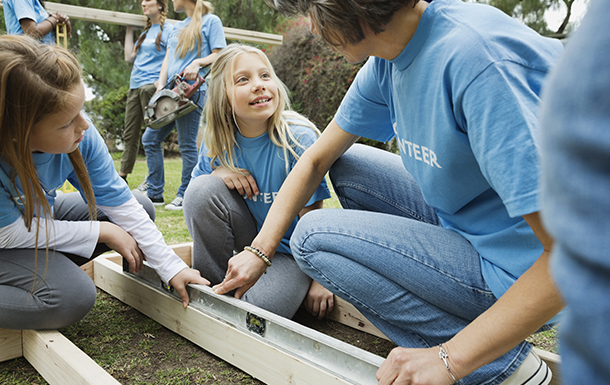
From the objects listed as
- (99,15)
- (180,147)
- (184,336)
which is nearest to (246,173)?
(184,336)

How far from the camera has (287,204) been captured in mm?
1399

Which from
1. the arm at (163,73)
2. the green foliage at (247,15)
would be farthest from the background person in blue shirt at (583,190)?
the green foliage at (247,15)

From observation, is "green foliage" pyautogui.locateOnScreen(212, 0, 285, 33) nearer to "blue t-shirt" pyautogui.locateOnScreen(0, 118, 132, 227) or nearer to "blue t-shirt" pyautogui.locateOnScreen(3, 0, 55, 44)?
"blue t-shirt" pyautogui.locateOnScreen(3, 0, 55, 44)

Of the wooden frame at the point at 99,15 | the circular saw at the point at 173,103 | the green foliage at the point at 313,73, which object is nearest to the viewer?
the circular saw at the point at 173,103

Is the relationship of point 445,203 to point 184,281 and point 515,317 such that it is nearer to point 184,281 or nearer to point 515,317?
point 515,317

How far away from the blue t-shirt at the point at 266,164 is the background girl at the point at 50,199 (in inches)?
15.7

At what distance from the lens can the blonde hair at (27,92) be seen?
1.15 meters

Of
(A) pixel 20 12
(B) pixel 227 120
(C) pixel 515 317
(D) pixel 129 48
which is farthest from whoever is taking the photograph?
(D) pixel 129 48

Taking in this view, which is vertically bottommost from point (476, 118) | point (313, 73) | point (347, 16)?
point (313, 73)

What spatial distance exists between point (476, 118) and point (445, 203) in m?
0.31

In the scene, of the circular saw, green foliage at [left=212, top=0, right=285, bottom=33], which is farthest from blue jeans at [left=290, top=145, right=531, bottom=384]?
green foliage at [left=212, top=0, right=285, bottom=33]

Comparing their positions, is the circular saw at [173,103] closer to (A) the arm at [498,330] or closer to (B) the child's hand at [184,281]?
(B) the child's hand at [184,281]

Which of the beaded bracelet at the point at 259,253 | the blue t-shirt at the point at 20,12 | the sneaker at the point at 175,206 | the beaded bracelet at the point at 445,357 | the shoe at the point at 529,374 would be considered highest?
the blue t-shirt at the point at 20,12

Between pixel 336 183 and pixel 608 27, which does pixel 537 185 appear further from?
pixel 336 183
